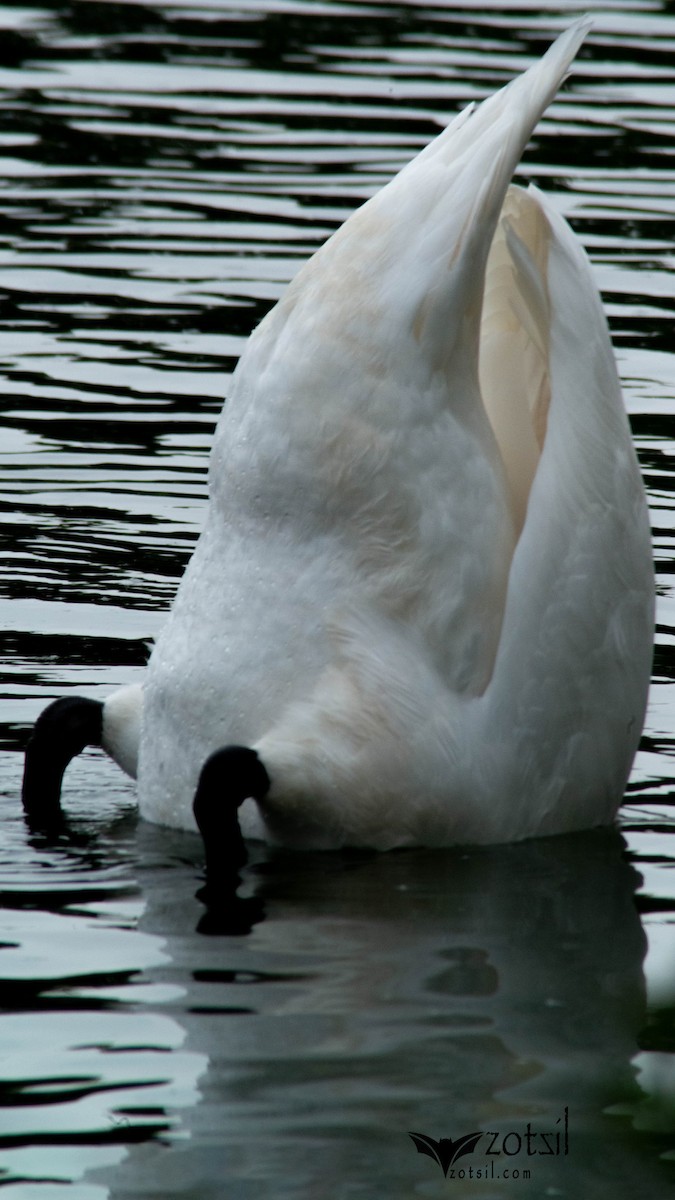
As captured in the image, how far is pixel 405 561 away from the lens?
565cm

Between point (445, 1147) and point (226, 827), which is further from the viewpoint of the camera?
point (226, 827)

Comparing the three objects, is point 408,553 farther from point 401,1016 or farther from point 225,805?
point 401,1016

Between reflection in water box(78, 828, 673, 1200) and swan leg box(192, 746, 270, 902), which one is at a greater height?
swan leg box(192, 746, 270, 902)

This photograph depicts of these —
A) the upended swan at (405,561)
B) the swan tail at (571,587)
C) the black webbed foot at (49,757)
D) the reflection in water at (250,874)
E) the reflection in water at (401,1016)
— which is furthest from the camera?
the black webbed foot at (49,757)

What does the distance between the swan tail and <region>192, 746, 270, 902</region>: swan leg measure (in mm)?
536

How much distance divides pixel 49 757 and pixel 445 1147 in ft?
7.65

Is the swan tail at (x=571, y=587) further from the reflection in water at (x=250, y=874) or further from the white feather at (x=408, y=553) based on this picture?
the reflection in water at (x=250, y=874)

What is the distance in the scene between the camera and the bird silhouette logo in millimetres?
4129

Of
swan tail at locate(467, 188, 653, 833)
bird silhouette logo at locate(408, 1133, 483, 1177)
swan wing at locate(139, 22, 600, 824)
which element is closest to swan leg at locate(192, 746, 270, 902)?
swan wing at locate(139, 22, 600, 824)

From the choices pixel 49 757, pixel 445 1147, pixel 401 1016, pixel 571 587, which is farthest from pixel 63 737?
pixel 445 1147

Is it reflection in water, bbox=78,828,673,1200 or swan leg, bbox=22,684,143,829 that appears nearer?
reflection in water, bbox=78,828,673,1200

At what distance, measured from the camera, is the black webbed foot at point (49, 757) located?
626 cm

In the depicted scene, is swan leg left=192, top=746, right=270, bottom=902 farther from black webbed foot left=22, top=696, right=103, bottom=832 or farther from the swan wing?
black webbed foot left=22, top=696, right=103, bottom=832

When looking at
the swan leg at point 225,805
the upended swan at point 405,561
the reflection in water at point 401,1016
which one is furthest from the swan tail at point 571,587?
the swan leg at point 225,805
